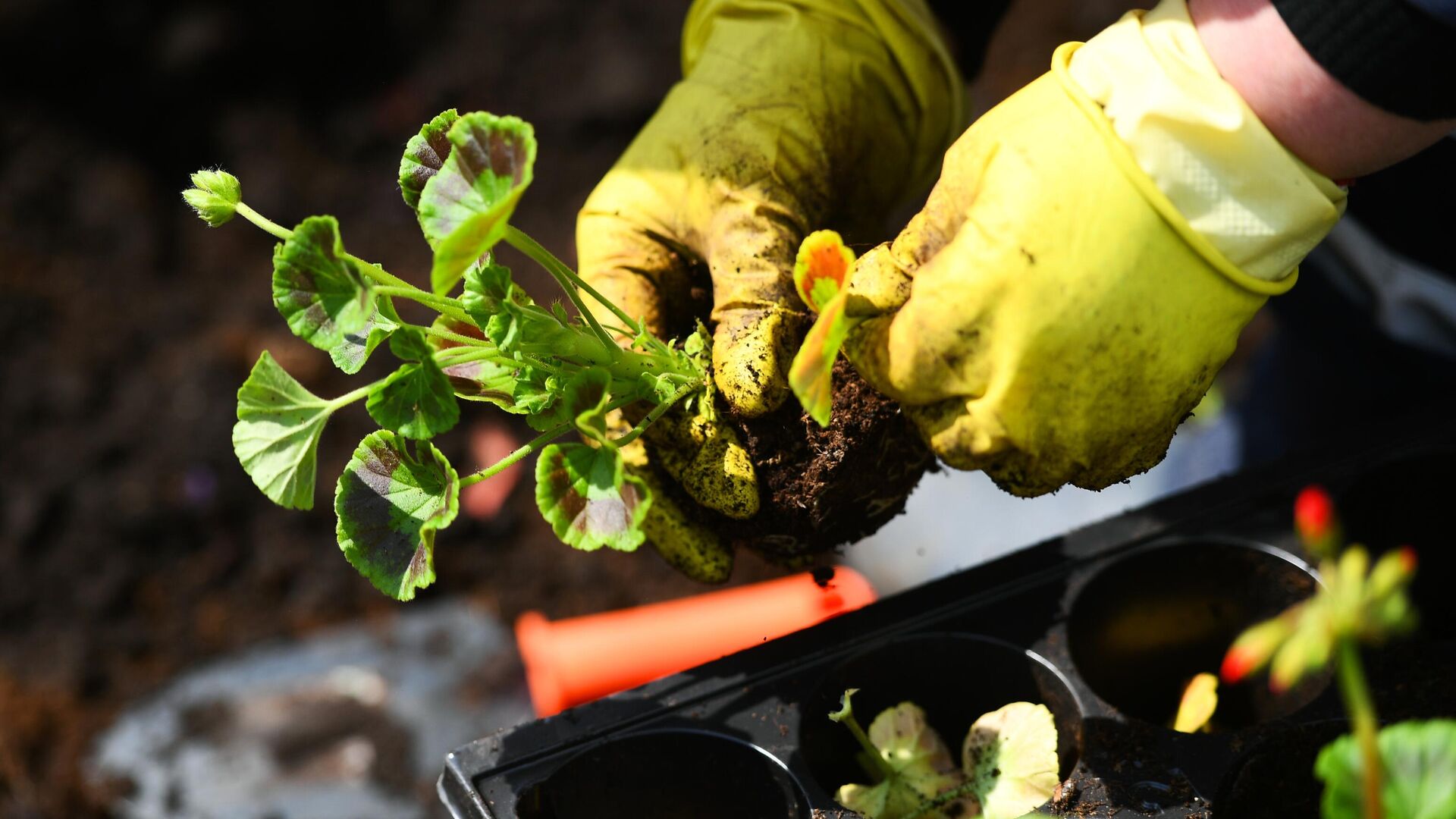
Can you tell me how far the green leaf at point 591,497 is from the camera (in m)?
0.86

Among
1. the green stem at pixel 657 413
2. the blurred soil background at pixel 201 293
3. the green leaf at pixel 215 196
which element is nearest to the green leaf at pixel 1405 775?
the green stem at pixel 657 413

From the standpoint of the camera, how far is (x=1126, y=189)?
2.80ft

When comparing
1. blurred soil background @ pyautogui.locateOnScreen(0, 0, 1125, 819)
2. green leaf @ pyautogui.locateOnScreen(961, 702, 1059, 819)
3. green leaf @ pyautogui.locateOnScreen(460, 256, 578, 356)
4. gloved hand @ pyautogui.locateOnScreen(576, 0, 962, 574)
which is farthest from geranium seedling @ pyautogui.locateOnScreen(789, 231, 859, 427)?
blurred soil background @ pyautogui.locateOnScreen(0, 0, 1125, 819)

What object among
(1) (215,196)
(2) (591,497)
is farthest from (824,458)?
(1) (215,196)

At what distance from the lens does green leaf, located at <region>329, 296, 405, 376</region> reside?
36.5 inches

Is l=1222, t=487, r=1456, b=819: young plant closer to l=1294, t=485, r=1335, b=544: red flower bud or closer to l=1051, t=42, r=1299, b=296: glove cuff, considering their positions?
l=1294, t=485, r=1335, b=544: red flower bud

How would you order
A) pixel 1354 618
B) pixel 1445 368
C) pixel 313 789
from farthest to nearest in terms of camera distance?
pixel 313 789, pixel 1445 368, pixel 1354 618

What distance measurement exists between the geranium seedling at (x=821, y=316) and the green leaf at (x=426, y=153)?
0.32 metres

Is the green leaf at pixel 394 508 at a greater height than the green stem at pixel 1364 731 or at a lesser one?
greater

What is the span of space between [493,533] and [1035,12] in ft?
7.60

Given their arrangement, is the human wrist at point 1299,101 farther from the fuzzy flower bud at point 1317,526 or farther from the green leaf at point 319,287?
the green leaf at point 319,287

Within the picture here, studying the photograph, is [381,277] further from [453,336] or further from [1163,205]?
[1163,205]

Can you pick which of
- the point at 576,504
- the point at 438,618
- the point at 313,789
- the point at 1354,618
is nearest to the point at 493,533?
the point at 438,618

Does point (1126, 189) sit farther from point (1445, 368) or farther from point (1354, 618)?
point (1445, 368)
